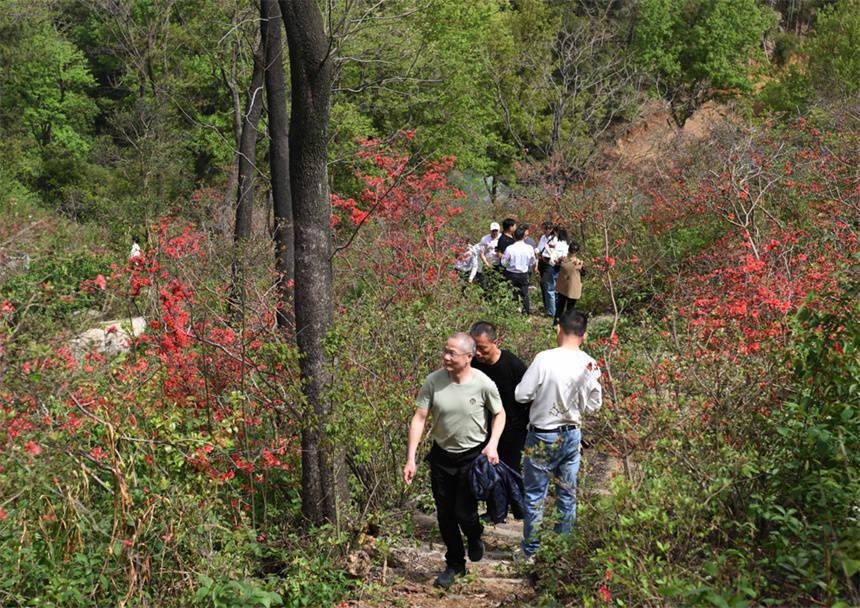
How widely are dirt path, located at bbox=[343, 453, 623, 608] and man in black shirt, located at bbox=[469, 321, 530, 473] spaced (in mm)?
700

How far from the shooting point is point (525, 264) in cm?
1448

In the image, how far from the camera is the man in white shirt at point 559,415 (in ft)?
19.5

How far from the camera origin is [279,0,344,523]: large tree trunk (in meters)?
6.15

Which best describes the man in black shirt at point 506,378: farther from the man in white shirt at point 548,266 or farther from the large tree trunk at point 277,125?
the man in white shirt at point 548,266

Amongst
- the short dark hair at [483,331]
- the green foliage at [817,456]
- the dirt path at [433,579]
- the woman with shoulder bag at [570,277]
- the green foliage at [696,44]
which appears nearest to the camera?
the green foliage at [817,456]

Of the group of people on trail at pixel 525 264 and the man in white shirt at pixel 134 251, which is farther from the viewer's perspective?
the group of people on trail at pixel 525 264

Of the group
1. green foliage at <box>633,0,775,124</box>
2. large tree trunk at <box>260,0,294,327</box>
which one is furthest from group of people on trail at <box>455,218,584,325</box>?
green foliage at <box>633,0,775,124</box>

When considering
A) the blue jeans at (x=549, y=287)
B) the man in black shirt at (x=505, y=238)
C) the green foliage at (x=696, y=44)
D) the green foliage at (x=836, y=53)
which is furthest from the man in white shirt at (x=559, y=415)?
the green foliage at (x=696, y=44)

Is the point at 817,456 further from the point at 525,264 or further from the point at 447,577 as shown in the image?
the point at 525,264

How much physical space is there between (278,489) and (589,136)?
30.5 metres

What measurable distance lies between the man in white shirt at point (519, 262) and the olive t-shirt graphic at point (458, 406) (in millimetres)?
8474

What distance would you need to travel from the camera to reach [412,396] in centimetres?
707

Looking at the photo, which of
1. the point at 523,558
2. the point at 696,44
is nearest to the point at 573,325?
the point at 523,558

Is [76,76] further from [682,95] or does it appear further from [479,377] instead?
[479,377]
